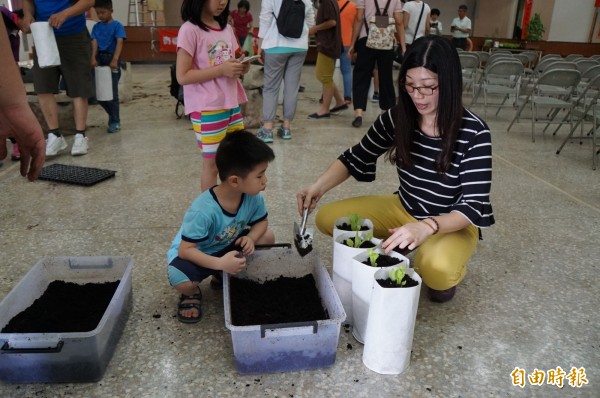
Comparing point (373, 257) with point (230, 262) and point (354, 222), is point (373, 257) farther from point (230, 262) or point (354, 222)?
point (230, 262)

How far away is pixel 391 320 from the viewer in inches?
54.8

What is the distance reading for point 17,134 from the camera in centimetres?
115

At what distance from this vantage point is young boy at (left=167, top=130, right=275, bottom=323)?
5.29 ft

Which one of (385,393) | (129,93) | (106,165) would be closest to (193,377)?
(385,393)

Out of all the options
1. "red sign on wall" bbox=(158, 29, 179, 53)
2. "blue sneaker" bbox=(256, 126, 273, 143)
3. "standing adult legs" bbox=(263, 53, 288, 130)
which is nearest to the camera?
"standing adult legs" bbox=(263, 53, 288, 130)

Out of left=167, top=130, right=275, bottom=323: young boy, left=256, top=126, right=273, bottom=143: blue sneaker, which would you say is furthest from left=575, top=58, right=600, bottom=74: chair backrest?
left=167, top=130, right=275, bottom=323: young boy

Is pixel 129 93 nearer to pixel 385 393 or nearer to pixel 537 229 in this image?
pixel 537 229

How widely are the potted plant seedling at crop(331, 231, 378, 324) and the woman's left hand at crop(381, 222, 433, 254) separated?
13cm

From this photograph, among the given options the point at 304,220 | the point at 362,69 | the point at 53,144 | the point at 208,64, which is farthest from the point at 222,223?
the point at 362,69

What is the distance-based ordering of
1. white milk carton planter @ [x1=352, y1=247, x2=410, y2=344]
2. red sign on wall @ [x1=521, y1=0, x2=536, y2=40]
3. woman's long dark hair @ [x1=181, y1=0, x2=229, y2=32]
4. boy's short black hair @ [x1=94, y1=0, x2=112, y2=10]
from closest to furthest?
white milk carton planter @ [x1=352, y1=247, x2=410, y2=344] → woman's long dark hair @ [x1=181, y1=0, x2=229, y2=32] → boy's short black hair @ [x1=94, y1=0, x2=112, y2=10] → red sign on wall @ [x1=521, y1=0, x2=536, y2=40]

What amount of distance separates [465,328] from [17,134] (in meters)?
1.59

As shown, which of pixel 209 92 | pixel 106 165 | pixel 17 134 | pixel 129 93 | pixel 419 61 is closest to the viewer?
pixel 17 134

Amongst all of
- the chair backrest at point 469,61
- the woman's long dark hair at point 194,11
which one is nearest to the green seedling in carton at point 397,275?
the woman's long dark hair at point 194,11

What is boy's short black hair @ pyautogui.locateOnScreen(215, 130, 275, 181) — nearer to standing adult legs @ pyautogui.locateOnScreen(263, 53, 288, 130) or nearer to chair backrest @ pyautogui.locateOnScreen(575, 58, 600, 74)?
standing adult legs @ pyautogui.locateOnScreen(263, 53, 288, 130)
